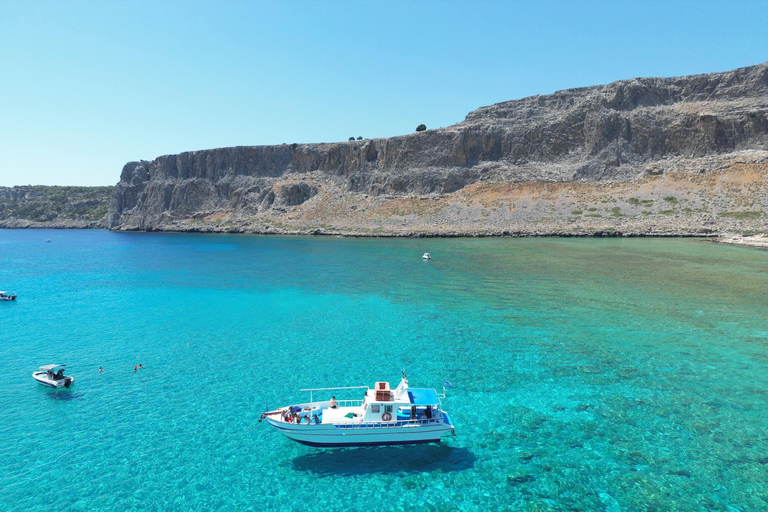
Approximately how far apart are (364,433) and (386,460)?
1.28 meters

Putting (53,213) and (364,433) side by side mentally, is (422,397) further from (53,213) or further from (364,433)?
(53,213)

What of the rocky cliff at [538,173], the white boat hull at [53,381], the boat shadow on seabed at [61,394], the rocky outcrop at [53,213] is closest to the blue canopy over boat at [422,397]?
the boat shadow on seabed at [61,394]

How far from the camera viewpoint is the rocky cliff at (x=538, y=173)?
93375mm

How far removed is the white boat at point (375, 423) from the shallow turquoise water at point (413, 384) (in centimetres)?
66

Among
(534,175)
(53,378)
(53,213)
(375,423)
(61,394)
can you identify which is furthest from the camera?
(53,213)

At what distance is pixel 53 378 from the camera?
842 inches

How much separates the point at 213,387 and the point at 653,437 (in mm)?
20109

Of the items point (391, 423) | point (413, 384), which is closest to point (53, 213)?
point (413, 384)

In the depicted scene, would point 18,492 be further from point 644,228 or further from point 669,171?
point 669,171

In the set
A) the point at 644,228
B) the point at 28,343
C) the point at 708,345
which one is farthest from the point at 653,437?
the point at 644,228

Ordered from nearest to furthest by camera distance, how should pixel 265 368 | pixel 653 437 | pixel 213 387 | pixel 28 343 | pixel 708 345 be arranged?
pixel 653 437 → pixel 213 387 → pixel 265 368 → pixel 708 345 → pixel 28 343

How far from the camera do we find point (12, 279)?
180 feet

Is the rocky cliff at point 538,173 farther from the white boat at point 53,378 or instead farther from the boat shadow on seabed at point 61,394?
the boat shadow on seabed at point 61,394

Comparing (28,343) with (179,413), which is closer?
(179,413)
